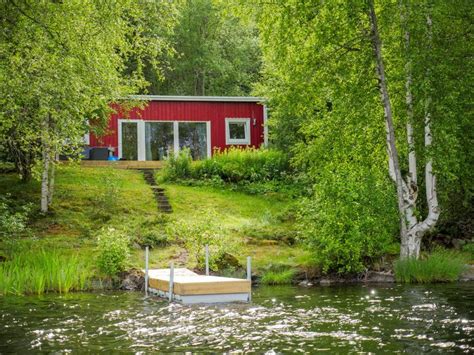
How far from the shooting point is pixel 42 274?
1565cm

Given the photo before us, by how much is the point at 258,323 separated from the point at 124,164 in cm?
2163

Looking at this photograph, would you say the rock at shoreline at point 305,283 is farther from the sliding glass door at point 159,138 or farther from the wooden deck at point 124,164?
Result: the sliding glass door at point 159,138

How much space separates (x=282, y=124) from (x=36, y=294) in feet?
52.0

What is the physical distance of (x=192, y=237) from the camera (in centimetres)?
1769

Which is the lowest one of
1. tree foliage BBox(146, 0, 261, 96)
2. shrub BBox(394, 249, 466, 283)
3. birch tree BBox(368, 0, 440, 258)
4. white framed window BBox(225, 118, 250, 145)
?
shrub BBox(394, 249, 466, 283)

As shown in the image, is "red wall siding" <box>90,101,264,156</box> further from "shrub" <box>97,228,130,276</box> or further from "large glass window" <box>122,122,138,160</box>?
"shrub" <box>97,228,130,276</box>

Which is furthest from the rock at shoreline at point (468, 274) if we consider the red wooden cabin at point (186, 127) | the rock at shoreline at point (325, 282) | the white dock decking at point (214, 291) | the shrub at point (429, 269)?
the red wooden cabin at point (186, 127)

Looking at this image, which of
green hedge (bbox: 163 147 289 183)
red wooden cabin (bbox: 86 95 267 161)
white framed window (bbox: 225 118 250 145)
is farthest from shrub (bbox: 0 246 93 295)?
white framed window (bbox: 225 118 250 145)

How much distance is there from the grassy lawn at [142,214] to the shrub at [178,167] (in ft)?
3.67

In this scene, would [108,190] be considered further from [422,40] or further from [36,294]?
[422,40]

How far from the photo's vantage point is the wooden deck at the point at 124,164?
100ft

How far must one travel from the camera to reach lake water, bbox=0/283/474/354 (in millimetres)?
8734

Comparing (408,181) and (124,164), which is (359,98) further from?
(124,164)

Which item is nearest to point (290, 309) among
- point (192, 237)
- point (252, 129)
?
point (192, 237)
